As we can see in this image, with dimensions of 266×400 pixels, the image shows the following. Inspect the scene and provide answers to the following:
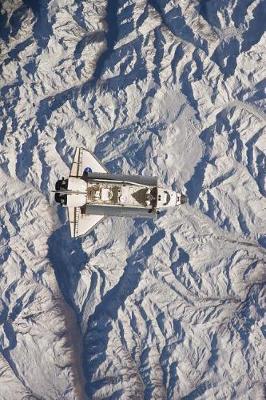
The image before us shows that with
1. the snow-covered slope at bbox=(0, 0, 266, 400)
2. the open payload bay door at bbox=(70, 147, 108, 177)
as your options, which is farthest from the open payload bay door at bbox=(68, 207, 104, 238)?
the snow-covered slope at bbox=(0, 0, 266, 400)

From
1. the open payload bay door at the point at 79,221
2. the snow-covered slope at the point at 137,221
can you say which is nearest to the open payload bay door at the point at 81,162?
the open payload bay door at the point at 79,221

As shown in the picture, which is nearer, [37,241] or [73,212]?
[73,212]

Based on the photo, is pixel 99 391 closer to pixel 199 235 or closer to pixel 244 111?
pixel 199 235

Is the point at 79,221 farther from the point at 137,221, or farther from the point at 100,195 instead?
the point at 137,221

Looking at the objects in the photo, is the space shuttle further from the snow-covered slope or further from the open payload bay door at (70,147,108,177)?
the snow-covered slope

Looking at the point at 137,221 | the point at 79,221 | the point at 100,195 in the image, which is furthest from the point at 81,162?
the point at 137,221

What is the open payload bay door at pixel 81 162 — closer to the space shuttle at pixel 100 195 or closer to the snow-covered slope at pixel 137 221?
the space shuttle at pixel 100 195

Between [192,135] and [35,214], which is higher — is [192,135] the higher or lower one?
the higher one

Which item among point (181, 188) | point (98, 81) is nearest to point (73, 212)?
point (181, 188)
